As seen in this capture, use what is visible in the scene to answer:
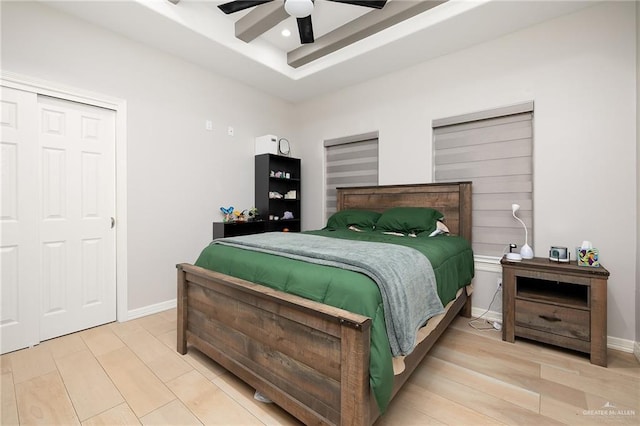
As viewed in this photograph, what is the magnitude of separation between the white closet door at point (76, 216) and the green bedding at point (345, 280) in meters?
1.31

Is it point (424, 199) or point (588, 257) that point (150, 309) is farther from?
point (588, 257)

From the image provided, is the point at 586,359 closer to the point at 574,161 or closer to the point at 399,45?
the point at 574,161

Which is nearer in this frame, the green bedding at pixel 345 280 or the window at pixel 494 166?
the green bedding at pixel 345 280

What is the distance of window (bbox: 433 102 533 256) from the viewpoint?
8.91 feet

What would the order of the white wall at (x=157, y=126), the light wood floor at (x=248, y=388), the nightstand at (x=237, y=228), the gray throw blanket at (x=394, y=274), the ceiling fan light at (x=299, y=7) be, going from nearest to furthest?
the gray throw blanket at (x=394, y=274) → the light wood floor at (x=248, y=388) → the ceiling fan light at (x=299, y=7) → the white wall at (x=157, y=126) → the nightstand at (x=237, y=228)

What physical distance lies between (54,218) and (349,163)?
3.21m

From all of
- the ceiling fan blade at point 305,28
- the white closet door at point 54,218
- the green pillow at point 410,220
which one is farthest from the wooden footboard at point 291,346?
the ceiling fan blade at point 305,28

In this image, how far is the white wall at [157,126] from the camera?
2.36 meters

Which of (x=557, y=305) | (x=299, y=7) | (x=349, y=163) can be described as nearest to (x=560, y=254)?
Result: (x=557, y=305)

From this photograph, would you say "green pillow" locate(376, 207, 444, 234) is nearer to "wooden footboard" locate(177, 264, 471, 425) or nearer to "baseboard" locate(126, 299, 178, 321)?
"wooden footboard" locate(177, 264, 471, 425)

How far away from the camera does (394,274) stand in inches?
56.5

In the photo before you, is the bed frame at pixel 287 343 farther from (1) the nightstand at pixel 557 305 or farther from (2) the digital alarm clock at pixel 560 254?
(2) the digital alarm clock at pixel 560 254

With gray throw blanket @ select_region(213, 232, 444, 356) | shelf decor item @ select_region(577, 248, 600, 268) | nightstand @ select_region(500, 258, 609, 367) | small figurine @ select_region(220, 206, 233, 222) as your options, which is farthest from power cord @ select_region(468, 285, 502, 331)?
small figurine @ select_region(220, 206, 233, 222)

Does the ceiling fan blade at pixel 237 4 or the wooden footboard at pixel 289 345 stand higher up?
the ceiling fan blade at pixel 237 4
